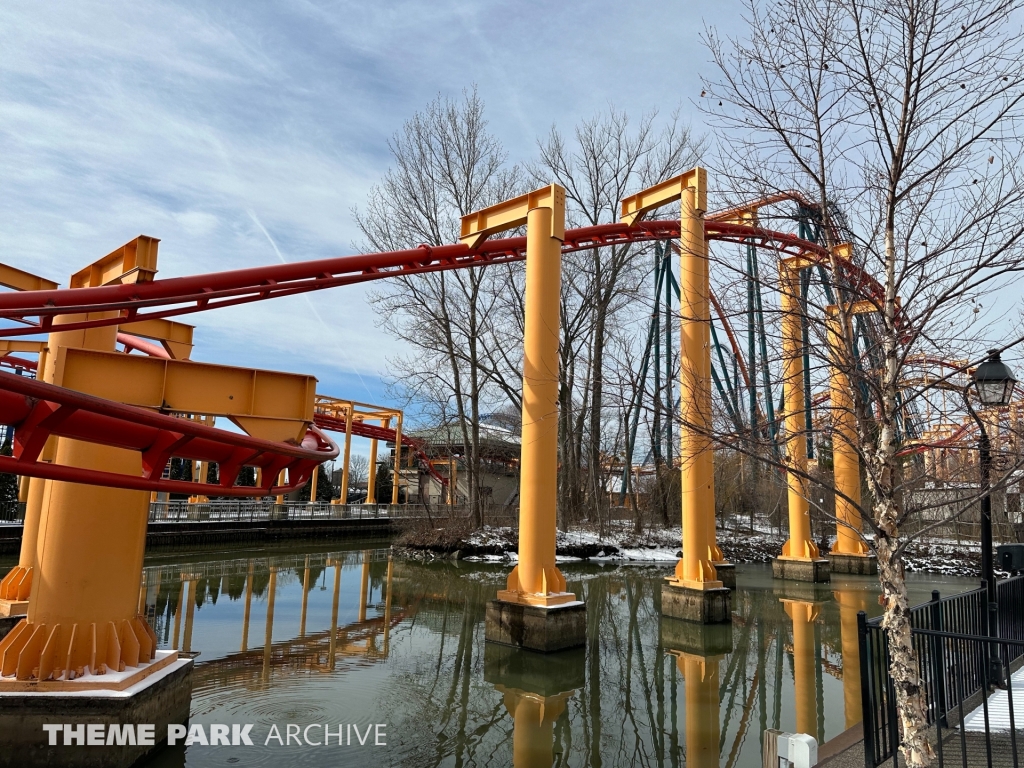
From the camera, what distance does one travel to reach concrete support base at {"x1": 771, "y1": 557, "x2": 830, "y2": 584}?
1748 centimetres

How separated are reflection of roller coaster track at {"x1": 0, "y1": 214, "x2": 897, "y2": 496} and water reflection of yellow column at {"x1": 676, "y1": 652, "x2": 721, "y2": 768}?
13.8 ft

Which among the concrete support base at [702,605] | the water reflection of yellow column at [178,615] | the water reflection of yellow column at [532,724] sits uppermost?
the concrete support base at [702,605]

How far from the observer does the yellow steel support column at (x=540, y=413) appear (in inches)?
388

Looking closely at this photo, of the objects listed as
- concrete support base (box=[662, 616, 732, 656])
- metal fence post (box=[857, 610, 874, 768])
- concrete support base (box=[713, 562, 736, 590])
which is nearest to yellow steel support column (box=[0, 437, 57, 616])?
metal fence post (box=[857, 610, 874, 768])

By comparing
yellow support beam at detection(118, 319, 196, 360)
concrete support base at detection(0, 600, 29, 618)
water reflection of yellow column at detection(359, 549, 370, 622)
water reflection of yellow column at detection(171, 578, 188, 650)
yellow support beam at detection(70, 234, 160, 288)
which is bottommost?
water reflection of yellow column at detection(359, 549, 370, 622)

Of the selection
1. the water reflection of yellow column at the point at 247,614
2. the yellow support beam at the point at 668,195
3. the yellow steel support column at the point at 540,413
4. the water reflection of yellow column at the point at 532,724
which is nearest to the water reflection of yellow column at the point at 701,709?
the water reflection of yellow column at the point at 532,724

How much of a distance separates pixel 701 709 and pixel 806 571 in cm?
1184

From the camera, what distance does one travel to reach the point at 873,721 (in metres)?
4.64

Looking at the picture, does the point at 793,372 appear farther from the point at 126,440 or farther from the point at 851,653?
the point at 851,653

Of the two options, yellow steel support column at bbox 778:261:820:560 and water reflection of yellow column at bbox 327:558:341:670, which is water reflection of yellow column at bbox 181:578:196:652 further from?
yellow steel support column at bbox 778:261:820:560

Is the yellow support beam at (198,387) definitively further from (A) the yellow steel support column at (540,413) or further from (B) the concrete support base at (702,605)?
(B) the concrete support base at (702,605)

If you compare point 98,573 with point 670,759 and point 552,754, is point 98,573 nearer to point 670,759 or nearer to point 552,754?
point 552,754

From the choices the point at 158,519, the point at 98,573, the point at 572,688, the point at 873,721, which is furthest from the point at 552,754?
the point at 158,519

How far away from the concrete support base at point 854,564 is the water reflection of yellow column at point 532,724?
14570 millimetres
